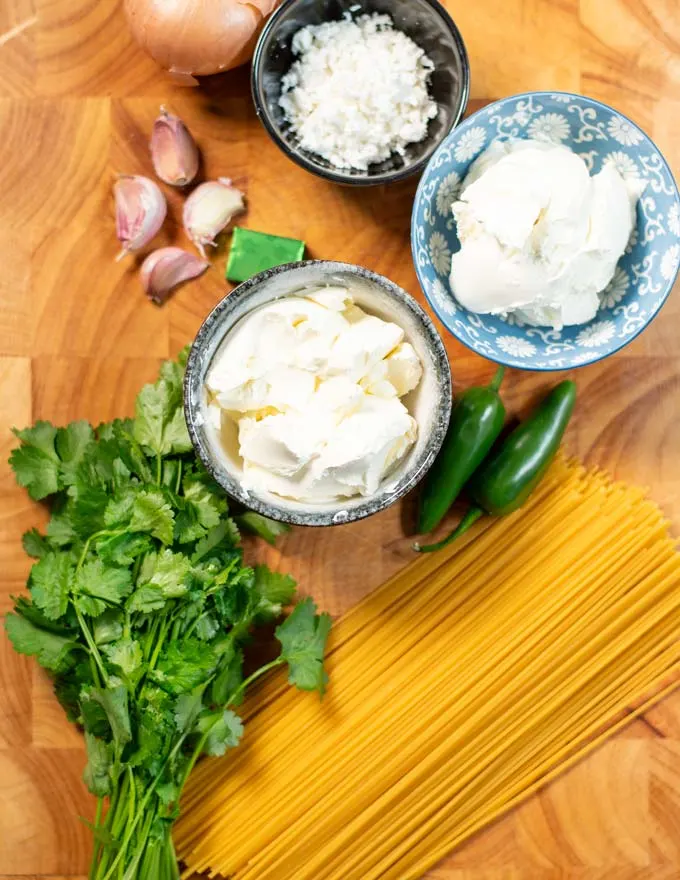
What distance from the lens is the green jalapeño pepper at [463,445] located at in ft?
4.55

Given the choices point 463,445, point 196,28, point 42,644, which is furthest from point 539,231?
point 42,644

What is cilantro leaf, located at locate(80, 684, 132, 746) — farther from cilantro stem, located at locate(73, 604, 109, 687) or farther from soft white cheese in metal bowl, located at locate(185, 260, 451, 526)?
soft white cheese in metal bowl, located at locate(185, 260, 451, 526)

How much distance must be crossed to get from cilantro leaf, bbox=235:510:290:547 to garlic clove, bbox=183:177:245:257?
1.37 ft

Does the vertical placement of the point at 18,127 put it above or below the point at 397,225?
below

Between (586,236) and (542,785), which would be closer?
(586,236)

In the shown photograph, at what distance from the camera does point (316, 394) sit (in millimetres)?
1222

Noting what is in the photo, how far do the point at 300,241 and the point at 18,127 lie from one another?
0.47 m

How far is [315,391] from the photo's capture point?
122cm

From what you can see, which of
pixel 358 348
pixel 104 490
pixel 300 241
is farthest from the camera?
pixel 300 241

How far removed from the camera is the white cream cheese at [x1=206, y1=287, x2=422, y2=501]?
3.96 ft

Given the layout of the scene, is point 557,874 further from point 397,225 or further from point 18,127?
point 18,127

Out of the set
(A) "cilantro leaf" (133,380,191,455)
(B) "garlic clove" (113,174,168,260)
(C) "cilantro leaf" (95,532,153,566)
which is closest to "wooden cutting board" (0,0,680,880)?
(B) "garlic clove" (113,174,168,260)

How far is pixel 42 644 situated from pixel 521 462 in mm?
730

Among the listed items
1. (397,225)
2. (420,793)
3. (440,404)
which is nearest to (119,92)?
(397,225)
